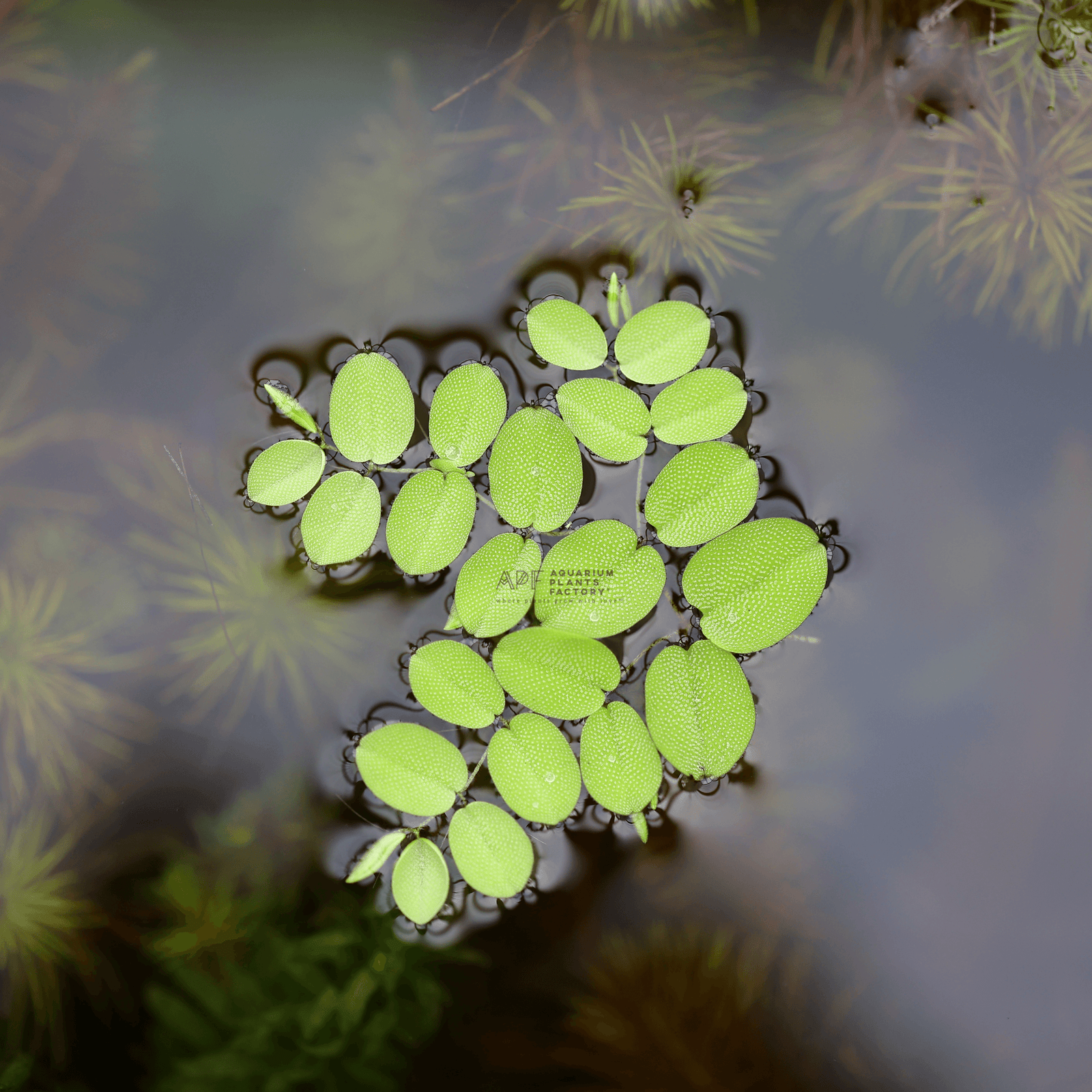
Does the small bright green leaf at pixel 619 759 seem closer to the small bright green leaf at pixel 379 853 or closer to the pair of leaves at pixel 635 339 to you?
the small bright green leaf at pixel 379 853

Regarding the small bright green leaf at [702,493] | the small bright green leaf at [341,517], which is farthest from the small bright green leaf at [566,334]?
the small bright green leaf at [341,517]

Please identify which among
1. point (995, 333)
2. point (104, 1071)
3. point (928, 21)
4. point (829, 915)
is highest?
point (928, 21)

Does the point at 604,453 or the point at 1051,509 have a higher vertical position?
the point at 1051,509

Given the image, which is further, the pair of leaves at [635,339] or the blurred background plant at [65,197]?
the blurred background plant at [65,197]

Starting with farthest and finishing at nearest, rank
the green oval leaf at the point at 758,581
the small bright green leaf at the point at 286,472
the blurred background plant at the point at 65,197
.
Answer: the blurred background plant at the point at 65,197
the small bright green leaf at the point at 286,472
the green oval leaf at the point at 758,581

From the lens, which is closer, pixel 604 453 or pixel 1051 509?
pixel 604 453

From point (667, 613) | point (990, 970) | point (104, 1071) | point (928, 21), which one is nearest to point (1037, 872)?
point (990, 970)

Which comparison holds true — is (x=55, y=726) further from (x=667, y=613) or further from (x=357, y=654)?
(x=667, y=613)

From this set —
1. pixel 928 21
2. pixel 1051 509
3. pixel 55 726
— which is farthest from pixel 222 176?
pixel 1051 509
